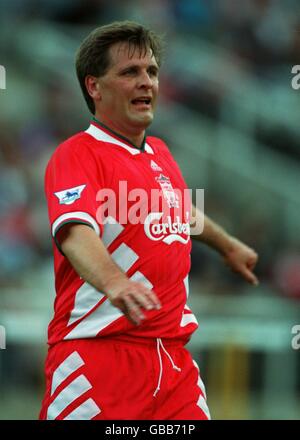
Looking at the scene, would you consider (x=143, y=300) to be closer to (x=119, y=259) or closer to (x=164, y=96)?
(x=119, y=259)

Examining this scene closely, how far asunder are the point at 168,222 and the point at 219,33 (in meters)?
7.62

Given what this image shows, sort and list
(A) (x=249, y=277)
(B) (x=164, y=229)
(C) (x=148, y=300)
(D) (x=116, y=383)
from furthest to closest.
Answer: (A) (x=249, y=277), (B) (x=164, y=229), (D) (x=116, y=383), (C) (x=148, y=300)

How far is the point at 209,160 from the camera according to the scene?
421 inches

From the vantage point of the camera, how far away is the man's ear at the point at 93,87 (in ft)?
15.9

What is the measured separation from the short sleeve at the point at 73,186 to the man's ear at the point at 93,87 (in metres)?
0.33

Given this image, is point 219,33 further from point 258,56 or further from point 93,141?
point 93,141

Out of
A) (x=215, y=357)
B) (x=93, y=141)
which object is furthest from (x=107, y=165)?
(x=215, y=357)

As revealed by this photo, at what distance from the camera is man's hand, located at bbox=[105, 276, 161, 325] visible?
12.6 ft

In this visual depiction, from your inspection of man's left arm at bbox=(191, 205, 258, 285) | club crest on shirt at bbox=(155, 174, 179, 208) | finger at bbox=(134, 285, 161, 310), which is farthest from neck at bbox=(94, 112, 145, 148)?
finger at bbox=(134, 285, 161, 310)

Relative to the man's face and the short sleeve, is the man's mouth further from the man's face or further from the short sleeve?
the short sleeve

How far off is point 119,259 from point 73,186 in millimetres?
412

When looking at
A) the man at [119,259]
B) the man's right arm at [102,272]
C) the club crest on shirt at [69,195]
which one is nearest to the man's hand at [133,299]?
the man's right arm at [102,272]

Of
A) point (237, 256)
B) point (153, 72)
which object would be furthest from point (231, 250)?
point (153, 72)

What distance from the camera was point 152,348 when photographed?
4.61 metres
